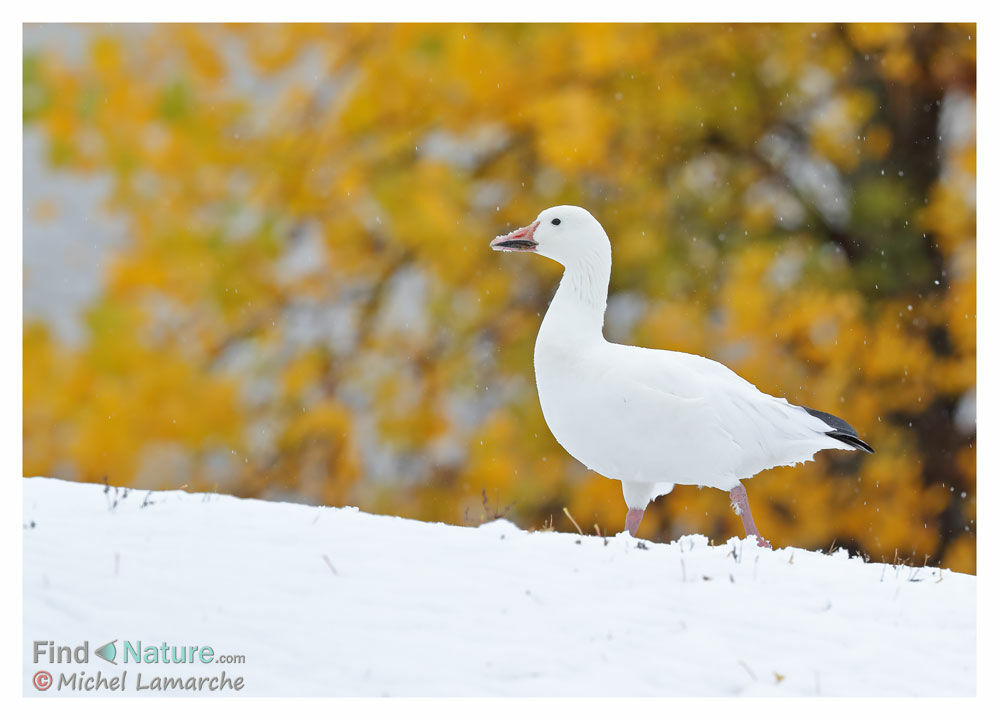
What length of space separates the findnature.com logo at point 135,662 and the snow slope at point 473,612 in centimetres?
3

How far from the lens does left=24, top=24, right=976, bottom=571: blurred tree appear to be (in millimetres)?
9250

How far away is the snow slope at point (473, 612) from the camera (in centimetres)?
409

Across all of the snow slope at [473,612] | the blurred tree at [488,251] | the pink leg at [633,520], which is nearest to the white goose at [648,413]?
the pink leg at [633,520]

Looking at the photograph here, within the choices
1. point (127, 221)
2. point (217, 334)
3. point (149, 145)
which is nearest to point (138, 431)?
point (217, 334)

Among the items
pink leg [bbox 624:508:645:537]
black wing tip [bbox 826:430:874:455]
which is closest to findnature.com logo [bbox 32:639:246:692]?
pink leg [bbox 624:508:645:537]

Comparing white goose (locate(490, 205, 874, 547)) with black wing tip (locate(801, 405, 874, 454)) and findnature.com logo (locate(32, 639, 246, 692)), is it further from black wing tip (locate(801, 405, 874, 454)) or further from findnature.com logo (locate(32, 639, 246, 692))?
findnature.com logo (locate(32, 639, 246, 692))

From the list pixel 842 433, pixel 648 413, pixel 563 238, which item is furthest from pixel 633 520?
pixel 563 238

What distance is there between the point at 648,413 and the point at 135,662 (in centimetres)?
263

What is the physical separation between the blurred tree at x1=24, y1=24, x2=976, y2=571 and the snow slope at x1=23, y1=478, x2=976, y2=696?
14.4 ft

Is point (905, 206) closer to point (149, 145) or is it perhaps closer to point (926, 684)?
point (926, 684)

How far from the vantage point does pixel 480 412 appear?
1047cm

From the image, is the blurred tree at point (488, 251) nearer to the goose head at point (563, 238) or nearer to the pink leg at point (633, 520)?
the goose head at point (563, 238)

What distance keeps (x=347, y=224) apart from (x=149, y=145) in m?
1.99

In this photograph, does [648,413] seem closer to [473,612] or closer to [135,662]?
[473,612]
